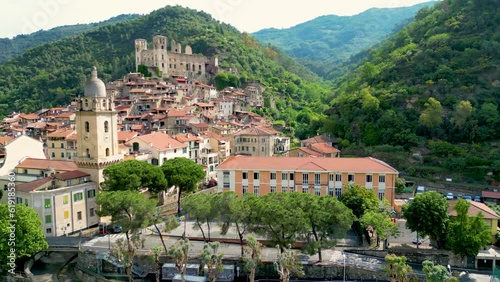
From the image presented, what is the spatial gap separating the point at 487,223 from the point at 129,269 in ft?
85.9

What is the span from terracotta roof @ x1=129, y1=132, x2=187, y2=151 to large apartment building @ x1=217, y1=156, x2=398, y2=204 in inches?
449

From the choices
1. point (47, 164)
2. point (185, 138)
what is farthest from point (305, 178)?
point (47, 164)

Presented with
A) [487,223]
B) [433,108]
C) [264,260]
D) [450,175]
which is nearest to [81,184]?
[264,260]

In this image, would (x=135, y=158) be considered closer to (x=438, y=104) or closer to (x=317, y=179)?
(x=317, y=179)

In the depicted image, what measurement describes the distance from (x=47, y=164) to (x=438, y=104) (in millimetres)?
53834

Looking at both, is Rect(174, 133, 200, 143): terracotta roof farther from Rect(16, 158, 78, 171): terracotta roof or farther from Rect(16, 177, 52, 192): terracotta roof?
Rect(16, 177, 52, 192): terracotta roof

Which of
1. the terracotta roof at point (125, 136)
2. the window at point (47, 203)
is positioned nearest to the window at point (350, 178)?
the window at point (47, 203)

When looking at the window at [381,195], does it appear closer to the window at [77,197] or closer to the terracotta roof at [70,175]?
the terracotta roof at [70,175]

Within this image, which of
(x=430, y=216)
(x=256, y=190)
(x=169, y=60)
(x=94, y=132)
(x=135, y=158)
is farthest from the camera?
(x=169, y=60)

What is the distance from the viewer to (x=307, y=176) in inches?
1672

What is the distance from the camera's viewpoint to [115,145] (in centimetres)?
4356

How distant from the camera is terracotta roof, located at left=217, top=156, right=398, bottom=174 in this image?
42.0m

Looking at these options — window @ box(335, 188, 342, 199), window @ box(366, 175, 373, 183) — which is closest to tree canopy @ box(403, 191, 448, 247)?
window @ box(366, 175, 373, 183)

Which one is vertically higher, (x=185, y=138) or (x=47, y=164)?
(x=185, y=138)
